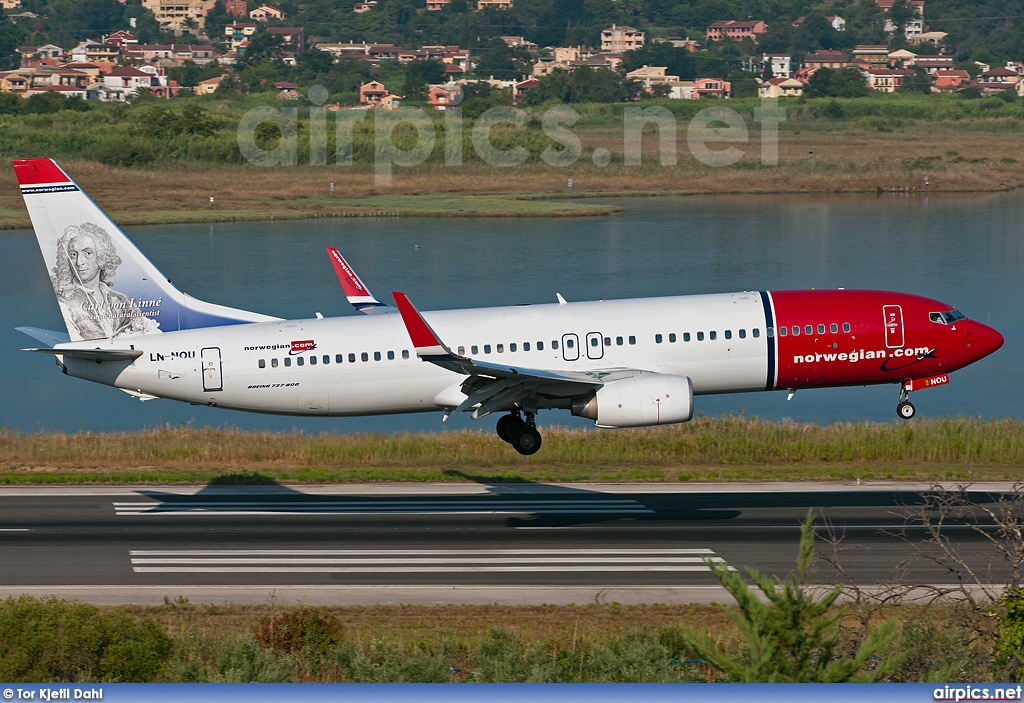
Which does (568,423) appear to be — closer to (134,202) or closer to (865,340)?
(865,340)

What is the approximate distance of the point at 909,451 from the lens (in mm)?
47188

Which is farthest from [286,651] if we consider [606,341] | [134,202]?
[134,202]

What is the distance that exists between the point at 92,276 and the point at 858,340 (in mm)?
23890

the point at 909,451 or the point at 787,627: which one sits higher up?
the point at 787,627

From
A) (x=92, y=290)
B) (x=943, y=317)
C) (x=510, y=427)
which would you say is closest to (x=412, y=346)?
(x=510, y=427)

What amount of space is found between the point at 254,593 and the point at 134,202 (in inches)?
3862

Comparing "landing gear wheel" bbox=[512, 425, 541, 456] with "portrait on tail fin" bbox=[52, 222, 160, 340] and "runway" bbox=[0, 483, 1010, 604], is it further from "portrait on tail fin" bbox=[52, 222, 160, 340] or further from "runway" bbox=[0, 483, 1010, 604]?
"portrait on tail fin" bbox=[52, 222, 160, 340]

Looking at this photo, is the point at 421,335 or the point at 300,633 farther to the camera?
the point at 421,335

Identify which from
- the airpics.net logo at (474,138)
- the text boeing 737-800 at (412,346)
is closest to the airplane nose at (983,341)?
the text boeing 737-800 at (412,346)

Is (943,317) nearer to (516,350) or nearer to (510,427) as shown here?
(516,350)

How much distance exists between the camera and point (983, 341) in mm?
44812

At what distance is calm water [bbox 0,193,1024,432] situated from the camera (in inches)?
2480

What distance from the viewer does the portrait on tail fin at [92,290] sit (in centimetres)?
4328

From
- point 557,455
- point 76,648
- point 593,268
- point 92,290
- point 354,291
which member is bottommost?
point 557,455
